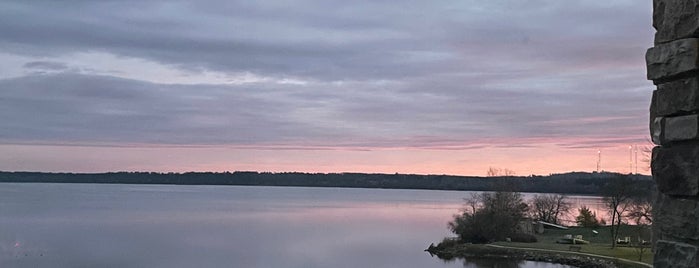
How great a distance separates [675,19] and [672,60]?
236mm

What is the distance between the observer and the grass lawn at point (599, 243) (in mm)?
47362

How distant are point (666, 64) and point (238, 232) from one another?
6956 cm

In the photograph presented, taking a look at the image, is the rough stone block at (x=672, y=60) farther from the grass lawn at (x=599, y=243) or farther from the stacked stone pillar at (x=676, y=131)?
the grass lawn at (x=599, y=243)

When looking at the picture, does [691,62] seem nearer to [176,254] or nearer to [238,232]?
[176,254]

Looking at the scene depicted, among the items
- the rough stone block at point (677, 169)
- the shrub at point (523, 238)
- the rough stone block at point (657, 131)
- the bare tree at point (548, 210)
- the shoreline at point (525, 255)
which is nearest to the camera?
the rough stone block at point (677, 169)

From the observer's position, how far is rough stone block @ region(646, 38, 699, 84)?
14.1 ft

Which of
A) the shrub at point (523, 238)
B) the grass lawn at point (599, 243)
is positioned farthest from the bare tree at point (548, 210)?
the shrub at point (523, 238)

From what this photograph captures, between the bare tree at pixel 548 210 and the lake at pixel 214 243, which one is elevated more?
the bare tree at pixel 548 210

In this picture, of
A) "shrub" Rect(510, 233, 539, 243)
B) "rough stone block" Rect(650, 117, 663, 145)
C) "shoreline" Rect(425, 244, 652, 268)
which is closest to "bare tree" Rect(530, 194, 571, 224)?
"shrub" Rect(510, 233, 539, 243)

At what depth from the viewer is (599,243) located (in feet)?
202

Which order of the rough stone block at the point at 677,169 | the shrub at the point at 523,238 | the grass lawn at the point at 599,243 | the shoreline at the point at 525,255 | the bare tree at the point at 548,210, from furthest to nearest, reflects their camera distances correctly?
the bare tree at the point at 548,210 → the shrub at the point at 523,238 → the grass lawn at the point at 599,243 → the shoreline at the point at 525,255 → the rough stone block at the point at 677,169

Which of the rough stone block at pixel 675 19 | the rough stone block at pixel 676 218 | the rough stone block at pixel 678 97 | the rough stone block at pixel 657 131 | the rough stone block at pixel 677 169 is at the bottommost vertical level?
the rough stone block at pixel 676 218

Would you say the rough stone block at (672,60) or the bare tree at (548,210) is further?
the bare tree at (548,210)

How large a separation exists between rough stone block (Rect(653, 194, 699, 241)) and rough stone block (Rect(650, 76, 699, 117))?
50 cm
